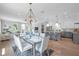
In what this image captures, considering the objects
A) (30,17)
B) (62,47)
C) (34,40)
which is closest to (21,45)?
(34,40)

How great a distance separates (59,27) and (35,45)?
0.62 metres

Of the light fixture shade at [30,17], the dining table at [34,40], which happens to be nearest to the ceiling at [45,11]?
the light fixture shade at [30,17]

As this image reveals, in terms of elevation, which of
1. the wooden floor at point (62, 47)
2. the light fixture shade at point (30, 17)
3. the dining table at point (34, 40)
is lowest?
the wooden floor at point (62, 47)

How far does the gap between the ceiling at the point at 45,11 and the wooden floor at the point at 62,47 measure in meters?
0.46

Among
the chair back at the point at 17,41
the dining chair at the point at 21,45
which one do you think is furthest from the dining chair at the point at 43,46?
the chair back at the point at 17,41

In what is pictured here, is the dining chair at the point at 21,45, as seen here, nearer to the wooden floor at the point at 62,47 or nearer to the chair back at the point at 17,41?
the chair back at the point at 17,41

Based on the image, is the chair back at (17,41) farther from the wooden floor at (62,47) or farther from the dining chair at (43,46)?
the dining chair at (43,46)

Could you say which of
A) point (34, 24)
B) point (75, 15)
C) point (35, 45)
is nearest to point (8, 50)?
point (35, 45)

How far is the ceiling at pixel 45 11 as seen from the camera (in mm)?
2051

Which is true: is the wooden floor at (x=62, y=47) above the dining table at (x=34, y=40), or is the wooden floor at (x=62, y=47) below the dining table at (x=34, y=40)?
below

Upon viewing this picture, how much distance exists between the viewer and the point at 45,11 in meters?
2.06

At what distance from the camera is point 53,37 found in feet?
6.88

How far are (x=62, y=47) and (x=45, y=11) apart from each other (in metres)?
0.83

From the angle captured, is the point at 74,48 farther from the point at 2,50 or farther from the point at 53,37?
the point at 2,50
